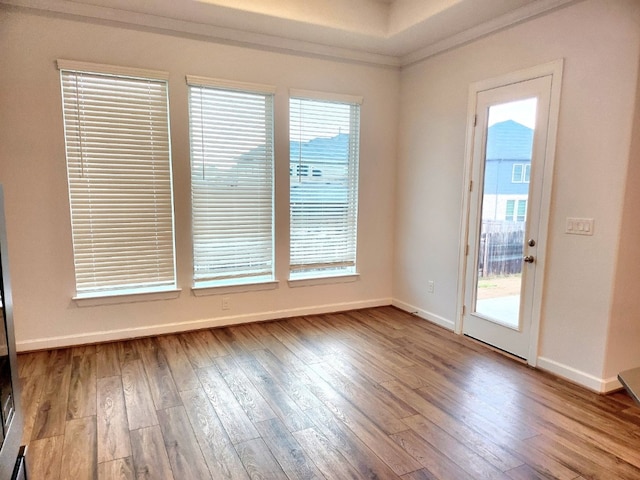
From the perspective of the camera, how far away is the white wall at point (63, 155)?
10.3 ft

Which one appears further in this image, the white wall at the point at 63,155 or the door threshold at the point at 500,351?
the door threshold at the point at 500,351

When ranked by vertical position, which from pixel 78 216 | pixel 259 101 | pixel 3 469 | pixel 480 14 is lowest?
pixel 3 469

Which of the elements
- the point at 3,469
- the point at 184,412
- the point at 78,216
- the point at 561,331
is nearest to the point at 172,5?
the point at 78,216

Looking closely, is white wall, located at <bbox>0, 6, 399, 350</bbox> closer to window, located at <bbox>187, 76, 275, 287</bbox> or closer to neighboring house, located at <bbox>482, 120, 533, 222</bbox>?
window, located at <bbox>187, 76, 275, 287</bbox>

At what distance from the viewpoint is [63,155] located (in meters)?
3.28

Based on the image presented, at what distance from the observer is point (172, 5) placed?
3201 millimetres

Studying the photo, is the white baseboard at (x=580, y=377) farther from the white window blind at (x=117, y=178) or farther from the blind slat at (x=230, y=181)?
the white window blind at (x=117, y=178)

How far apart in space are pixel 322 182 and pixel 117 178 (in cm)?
201

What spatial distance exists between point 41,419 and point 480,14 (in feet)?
14.1

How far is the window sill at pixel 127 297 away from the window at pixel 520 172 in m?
3.20

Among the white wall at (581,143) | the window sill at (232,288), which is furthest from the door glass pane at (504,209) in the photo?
the window sill at (232,288)

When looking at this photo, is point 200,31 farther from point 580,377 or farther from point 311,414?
point 580,377

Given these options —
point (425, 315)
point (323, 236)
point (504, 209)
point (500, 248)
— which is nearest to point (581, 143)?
point (504, 209)

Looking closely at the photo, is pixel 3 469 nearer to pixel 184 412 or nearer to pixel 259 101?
pixel 184 412
